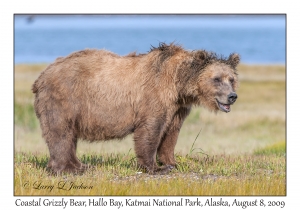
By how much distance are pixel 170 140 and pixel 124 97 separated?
3.65 feet

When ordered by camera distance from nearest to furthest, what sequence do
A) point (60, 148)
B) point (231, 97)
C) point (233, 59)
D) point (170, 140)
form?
point (231, 97)
point (60, 148)
point (233, 59)
point (170, 140)

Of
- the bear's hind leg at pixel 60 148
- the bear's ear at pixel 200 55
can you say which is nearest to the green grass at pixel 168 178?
the bear's hind leg at pixel 60 148

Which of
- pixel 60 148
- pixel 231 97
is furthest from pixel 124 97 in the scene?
pixel 231 97

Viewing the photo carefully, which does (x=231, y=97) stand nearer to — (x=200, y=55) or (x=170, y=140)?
(x=200, y=55)

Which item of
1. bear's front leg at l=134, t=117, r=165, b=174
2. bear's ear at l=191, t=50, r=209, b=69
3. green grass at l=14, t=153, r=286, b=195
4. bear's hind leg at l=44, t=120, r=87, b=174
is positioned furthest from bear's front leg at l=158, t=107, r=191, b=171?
bear's hind leg at l=44, t=120, r=87, b=174

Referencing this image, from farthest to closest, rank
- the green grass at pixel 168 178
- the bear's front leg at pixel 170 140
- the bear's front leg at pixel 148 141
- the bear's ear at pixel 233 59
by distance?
the bear's front leg at pixel 170 140 → the bear's ear at pixel 233 59 → the bear's front leg at pixel 148 141 → the green grass at pixel 168 178

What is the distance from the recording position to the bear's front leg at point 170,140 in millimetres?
10039

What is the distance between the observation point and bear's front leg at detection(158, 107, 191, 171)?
10.0 metres

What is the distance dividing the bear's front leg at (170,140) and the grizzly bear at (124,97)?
27 centimetres

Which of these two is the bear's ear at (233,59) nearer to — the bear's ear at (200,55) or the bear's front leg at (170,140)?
the bear's ear at (200,55)

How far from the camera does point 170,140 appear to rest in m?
10.1
